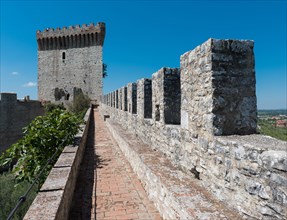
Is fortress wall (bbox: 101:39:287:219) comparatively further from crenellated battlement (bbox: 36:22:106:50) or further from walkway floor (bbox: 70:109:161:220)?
crenellated battlement (bbox: 36:22:106:50)

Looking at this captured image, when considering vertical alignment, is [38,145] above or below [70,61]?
below

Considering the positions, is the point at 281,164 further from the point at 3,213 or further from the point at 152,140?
the point at 3,213

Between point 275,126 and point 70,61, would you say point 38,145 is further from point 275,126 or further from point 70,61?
point 275,126

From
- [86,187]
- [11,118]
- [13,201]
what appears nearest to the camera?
[86,187]

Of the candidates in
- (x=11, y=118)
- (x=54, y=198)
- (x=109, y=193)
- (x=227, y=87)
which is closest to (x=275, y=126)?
(x=11, y=118)

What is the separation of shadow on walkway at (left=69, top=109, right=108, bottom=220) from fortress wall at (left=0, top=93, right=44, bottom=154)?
13.7 meters

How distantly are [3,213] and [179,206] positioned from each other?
3342 millimetres

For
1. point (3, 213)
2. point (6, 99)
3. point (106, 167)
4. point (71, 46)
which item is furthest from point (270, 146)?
point (71, 46)

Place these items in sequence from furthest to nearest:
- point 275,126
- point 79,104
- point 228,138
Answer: point 275,126 < point 79,104 < point 228,138

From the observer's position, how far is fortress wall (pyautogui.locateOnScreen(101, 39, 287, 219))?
1.70 metres

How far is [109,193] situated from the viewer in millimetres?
3471

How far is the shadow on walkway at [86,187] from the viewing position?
2.93 meters

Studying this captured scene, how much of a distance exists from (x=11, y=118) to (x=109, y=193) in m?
16.7

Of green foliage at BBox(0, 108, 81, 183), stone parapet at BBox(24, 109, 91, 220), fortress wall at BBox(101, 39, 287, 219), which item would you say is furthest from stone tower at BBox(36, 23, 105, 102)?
fortress wall at BBox(101, 39, 287, 219)
